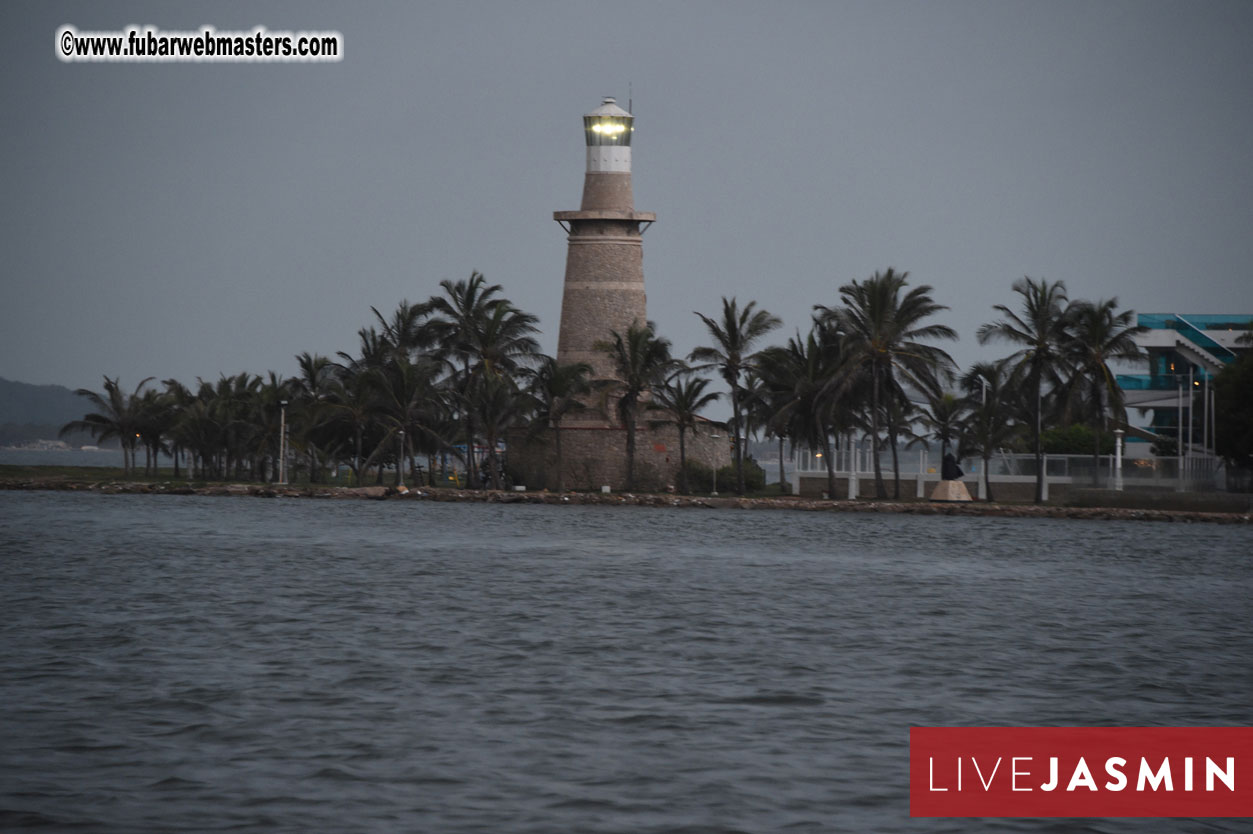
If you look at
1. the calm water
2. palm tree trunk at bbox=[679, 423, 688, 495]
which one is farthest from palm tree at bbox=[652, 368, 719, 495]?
the calm water

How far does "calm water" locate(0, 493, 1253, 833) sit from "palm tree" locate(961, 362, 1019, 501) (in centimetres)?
2638

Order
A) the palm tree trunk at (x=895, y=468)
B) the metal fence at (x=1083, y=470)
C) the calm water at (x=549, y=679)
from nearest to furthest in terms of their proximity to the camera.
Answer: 1. the calm water at (x=549, y=679)
2. the metal fence at (x=1083, y=470)
3. the palm tree trunk at (x=895, y=468)

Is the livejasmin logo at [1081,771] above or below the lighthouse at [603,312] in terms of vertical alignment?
below

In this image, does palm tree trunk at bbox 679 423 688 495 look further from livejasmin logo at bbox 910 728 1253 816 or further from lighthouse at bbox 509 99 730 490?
livejasmin logo at bbox 910 728 1253 816

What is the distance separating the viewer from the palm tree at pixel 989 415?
58.5m

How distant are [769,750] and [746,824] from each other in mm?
2113

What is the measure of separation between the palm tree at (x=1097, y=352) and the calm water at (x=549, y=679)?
24.2m

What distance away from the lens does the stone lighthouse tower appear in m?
61.0

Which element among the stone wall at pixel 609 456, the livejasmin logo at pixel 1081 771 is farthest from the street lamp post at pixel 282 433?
the livejasmin logo at pixel 1081 771

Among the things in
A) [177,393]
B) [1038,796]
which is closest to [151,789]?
[1038,796]

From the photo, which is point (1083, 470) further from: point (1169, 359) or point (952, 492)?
point (1169, 359)

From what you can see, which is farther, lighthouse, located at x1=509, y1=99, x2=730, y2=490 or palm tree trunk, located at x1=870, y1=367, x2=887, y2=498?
lighthouse, located at x1=509, y1=99, x2=730, y2=490

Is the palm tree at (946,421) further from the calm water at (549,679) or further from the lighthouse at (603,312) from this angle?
the calm water at (549,679)

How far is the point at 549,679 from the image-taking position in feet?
46.7
